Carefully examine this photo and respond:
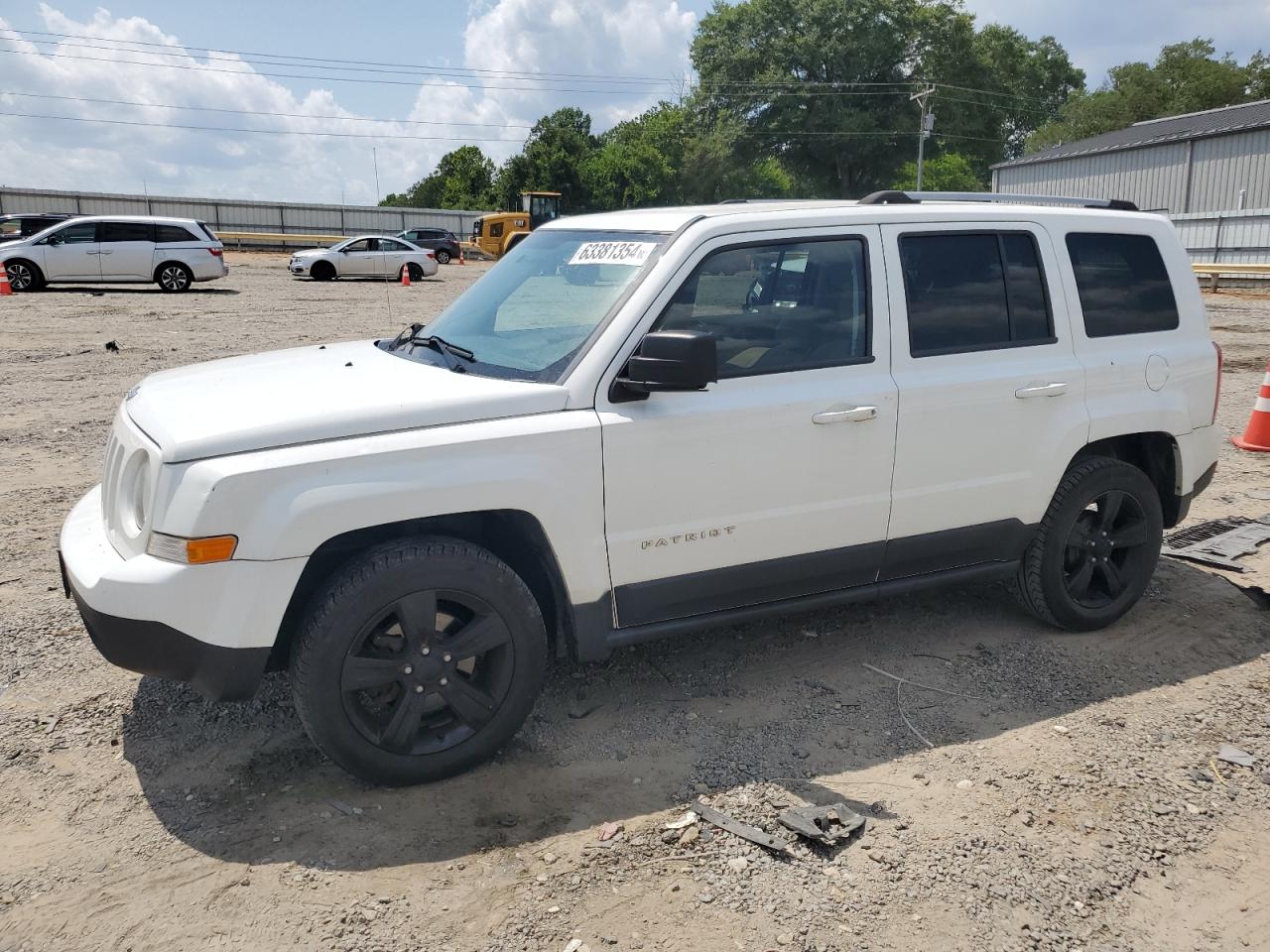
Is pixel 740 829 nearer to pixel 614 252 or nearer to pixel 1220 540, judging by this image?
pixel 614 252

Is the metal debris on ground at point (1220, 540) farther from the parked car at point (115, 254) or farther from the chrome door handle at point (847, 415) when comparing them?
the parked car at point (115, 254)

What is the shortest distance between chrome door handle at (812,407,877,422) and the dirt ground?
1152 mm

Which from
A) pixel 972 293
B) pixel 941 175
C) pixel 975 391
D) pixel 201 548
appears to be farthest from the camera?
pixel 941 175

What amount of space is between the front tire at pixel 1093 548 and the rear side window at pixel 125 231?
2350cm

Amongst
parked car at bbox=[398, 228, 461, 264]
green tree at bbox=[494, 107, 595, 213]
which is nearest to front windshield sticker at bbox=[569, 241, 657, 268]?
parked car at bbox=[398, 228, 461, 264]

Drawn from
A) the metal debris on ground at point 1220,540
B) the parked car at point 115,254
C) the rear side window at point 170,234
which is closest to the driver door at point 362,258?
the parked car at point 115,254

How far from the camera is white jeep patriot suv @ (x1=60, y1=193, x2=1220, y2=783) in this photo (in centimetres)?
336

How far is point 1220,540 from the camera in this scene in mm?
6406

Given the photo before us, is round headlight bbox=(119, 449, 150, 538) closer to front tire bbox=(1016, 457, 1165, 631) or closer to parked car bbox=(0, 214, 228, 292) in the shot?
front tire bbox=(1016, 457, 1165, 631)

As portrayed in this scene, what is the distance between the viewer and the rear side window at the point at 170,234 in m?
24.1

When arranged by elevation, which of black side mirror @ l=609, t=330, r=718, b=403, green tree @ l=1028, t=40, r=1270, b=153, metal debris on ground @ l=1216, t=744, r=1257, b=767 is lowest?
metal debris on ground @ l=1216, t=744, r=1257, b=767

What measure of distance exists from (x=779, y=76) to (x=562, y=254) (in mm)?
71896

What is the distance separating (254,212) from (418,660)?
53.8 metres

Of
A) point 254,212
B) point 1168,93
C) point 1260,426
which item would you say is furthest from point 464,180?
point 1260,426
